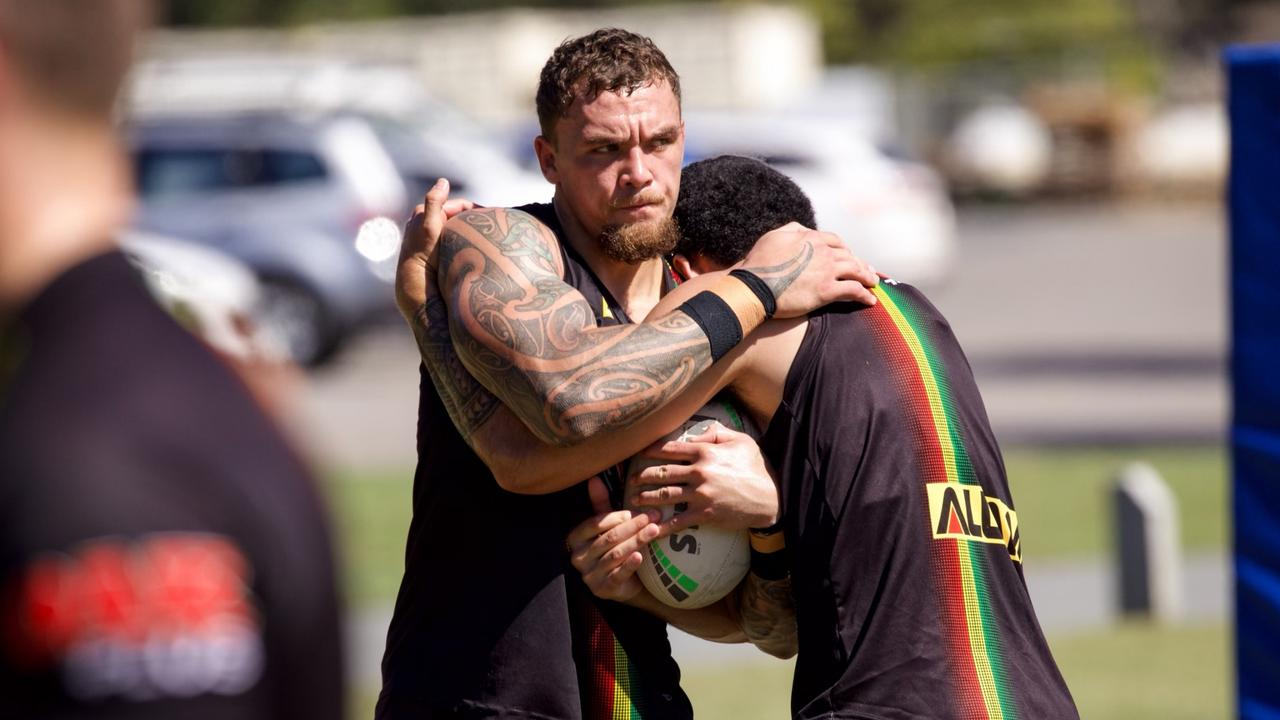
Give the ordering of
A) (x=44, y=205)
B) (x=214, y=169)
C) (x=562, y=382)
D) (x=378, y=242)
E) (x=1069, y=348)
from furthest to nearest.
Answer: (x=1069, y=348)
(x=214, y=169)
(x=378, y=242)
(x=562, y=382)
(x=44, y=205)

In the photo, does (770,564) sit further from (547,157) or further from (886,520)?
(547,157)

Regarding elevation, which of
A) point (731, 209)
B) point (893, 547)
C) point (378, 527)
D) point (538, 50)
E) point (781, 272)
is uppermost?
point (538, 50)

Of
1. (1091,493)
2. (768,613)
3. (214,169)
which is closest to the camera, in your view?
(768,613)

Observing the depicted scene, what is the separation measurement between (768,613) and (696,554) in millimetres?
227

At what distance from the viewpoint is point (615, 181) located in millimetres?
3404

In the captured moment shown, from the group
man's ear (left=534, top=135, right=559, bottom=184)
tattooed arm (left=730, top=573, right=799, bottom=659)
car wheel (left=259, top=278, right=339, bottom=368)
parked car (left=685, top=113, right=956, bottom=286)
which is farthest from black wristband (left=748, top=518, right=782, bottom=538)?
parked car (left=685, top=113, right=956, bottom=286)

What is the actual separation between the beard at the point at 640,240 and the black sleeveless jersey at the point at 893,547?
14.8 inches

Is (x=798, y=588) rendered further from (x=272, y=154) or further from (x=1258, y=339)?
(x=272, y=154)

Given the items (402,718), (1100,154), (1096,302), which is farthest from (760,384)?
(1100,154)

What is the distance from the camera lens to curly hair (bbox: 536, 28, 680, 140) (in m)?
3.42

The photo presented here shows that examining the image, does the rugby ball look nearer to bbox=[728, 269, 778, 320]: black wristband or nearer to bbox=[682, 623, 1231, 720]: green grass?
bbox=[728, 269, 778, 320]: black wristband

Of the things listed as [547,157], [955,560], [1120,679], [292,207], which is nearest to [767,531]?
[955,560]

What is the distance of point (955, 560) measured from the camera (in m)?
3.14

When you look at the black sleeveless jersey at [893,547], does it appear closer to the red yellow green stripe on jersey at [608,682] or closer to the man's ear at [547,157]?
the red yellow green stripe on jersey at [608,682]
